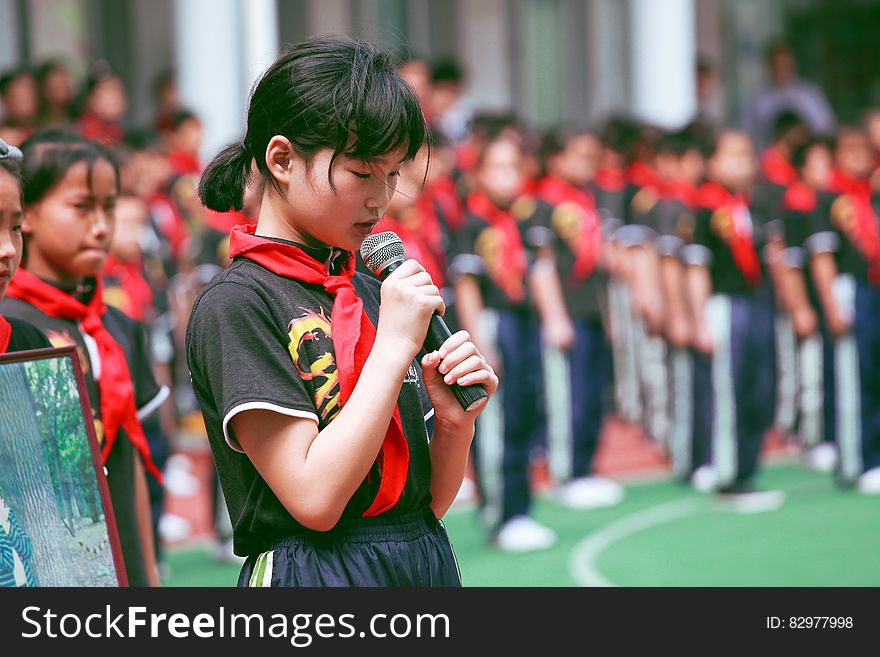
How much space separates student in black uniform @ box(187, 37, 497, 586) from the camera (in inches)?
67.0

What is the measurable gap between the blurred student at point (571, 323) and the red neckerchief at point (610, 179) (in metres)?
1.00

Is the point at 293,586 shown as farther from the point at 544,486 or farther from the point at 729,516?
the point at 544,486

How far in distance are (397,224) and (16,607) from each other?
12.5 feet

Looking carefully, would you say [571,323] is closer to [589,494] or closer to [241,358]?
[589,494]

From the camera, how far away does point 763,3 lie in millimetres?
14320

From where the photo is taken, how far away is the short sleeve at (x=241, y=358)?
5.58 ft

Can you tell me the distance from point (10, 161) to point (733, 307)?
4.69 metres

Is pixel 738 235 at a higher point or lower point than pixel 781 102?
lower

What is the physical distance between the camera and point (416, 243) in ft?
18.2

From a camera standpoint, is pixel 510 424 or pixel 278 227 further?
pixel 510 424

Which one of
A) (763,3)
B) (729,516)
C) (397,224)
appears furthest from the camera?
(763,3)

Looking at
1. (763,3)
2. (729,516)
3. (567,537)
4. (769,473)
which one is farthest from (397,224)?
(763,3)

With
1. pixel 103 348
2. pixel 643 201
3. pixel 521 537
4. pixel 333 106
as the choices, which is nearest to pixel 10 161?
pixel 333 106

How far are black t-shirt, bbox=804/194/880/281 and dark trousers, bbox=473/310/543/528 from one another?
1689 mm
